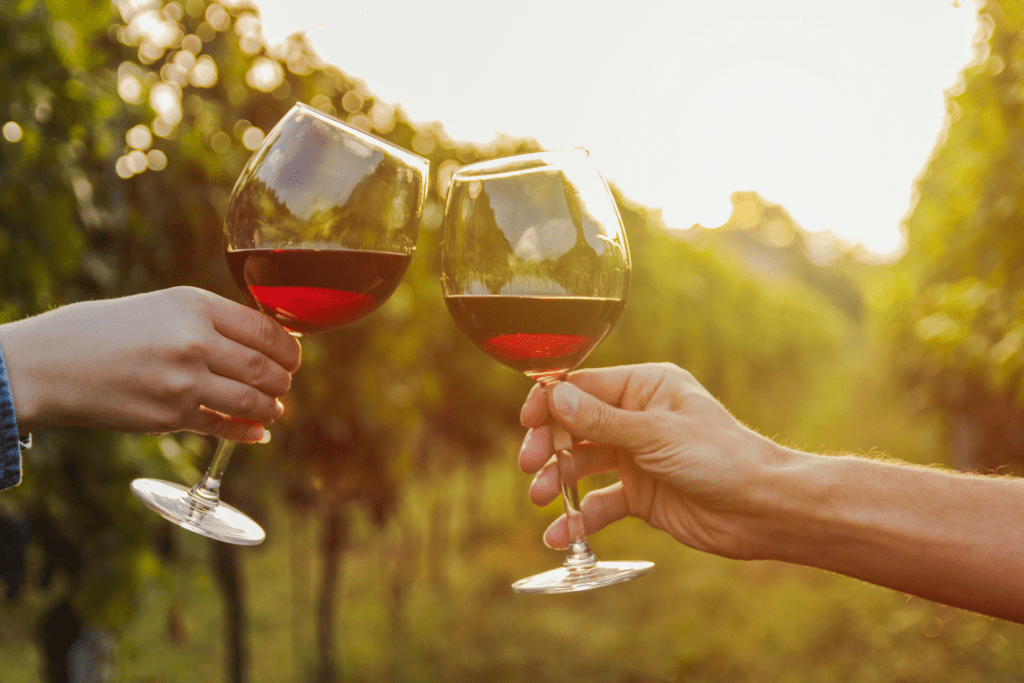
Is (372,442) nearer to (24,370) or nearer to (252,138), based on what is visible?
(252,138)

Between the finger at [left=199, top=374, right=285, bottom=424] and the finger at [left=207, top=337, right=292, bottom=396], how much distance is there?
13 millimetres

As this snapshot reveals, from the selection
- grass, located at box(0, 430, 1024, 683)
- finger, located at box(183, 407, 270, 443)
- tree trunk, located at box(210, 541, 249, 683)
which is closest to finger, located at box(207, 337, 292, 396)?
finger, located at box(183, 407, 270, 443)

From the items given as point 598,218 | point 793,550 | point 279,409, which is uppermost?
point 598,218

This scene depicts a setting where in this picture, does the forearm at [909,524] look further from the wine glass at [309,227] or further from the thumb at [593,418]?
the wine glass at [309,227]

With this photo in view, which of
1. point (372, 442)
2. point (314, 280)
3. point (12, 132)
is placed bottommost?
point (372, 442)

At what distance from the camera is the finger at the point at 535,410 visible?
180cm

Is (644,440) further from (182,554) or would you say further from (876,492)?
(182,554)

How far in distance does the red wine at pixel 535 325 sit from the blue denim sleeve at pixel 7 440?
80 centimetres

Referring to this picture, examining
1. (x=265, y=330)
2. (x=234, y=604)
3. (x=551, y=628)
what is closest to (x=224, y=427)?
(x=265, y=330)

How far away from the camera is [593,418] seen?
5.36ft

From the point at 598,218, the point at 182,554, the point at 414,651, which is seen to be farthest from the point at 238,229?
the point at 414,651

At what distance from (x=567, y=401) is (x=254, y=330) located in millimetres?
613

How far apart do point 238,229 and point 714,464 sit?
1097 mm

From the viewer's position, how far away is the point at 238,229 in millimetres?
1541
